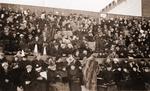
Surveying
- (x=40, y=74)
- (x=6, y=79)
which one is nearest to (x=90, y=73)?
(x=40, y=74)

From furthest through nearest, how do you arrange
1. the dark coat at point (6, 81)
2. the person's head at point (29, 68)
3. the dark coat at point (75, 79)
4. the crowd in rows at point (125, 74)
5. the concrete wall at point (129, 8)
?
the concrete wall at point (129, 8) → the crowd in rows at point (125, 74) → the dark coat at point (75, 79) → the person's head at point (29, 68) → the dark coat at point (6, 81)

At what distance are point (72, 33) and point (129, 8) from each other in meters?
1.44

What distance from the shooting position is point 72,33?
550 centimetres

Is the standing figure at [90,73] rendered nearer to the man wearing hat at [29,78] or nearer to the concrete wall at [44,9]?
the concrete wall at [44,9]

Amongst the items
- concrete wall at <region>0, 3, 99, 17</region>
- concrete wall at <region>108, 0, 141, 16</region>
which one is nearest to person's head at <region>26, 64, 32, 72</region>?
concrete wall at <region>0, 3, 99, 17</region>

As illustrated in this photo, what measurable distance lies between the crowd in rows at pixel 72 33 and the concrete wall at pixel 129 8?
0.13m

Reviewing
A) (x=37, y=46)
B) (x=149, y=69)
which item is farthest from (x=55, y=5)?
(x=149, y=69)

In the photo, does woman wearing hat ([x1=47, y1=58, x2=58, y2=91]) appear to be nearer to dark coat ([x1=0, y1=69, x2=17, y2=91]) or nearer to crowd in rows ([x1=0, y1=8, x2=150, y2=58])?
crowd in rows ([x1=0, y1=8, x2=150, y2=58])

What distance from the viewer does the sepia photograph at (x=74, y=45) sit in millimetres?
5047

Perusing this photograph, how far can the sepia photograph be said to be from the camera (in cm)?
505

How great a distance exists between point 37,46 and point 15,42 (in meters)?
0.39

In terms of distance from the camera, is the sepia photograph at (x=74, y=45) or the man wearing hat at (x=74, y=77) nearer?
the sepia photograph at (x=74, y=45)

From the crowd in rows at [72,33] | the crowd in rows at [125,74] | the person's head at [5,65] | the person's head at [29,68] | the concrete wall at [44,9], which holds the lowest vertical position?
the crowd in rows at [125,74]

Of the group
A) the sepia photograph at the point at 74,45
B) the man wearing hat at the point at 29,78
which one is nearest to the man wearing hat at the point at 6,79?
the sepia photograph at the point at 74,45
